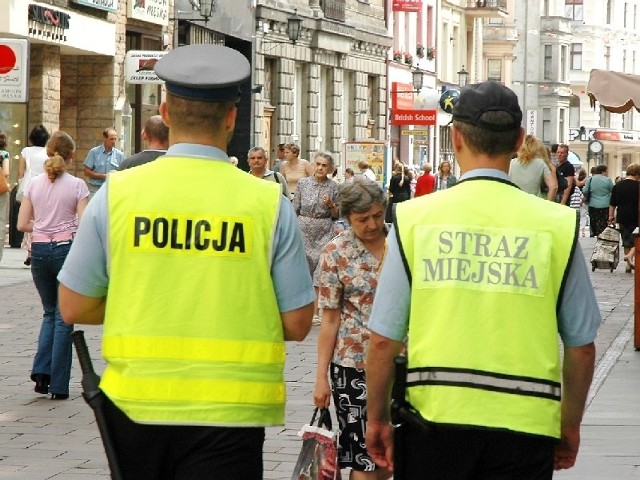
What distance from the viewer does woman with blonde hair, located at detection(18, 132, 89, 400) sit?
11.2 metres

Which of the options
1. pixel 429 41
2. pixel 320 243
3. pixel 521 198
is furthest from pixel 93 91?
pixel 429 41

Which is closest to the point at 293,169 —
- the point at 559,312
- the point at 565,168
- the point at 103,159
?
the point at 103,159

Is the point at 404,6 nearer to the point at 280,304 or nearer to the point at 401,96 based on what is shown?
the point at 401,96

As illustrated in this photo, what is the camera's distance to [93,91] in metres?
31.4

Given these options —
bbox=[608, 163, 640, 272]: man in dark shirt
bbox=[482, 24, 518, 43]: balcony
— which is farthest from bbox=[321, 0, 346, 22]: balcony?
bbox=[482, 24, 518, 43]: balcony

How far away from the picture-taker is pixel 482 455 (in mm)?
4309

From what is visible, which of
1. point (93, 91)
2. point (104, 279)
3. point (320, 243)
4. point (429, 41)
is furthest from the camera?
point (429, 41)

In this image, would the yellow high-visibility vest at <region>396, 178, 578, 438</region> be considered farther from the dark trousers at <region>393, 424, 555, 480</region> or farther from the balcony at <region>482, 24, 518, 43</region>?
the balcony at <region>482, 24, 518, 43</region>

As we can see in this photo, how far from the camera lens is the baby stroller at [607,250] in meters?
26.8

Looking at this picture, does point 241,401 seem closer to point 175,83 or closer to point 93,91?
point 175,83

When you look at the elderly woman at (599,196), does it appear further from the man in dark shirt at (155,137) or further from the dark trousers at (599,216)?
the man in dark shirt at (155,137)

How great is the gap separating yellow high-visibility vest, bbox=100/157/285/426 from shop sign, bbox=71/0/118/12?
25.4 metres

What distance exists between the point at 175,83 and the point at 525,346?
44.5 inches

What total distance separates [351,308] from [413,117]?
47953 millimetres
